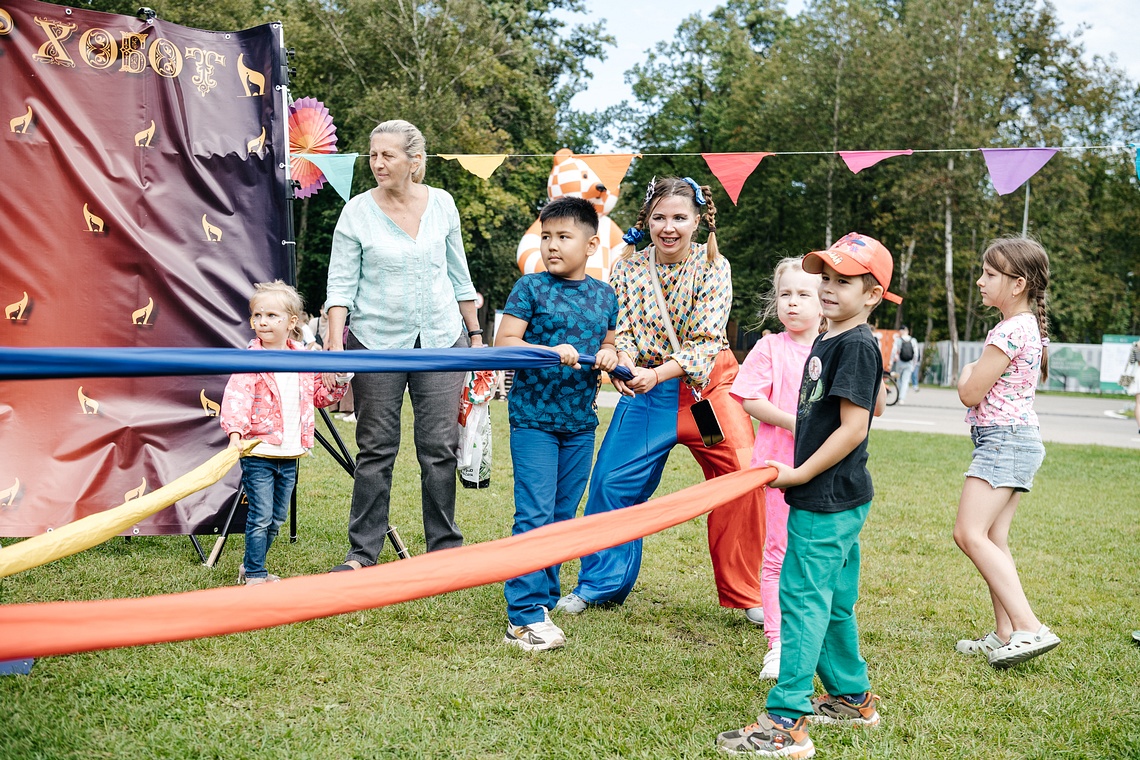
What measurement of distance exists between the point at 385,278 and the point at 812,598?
105 inches

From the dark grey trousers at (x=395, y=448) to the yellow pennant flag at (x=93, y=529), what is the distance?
2.42ft

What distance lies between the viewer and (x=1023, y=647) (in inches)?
151

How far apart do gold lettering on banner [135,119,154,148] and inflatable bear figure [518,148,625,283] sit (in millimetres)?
8550

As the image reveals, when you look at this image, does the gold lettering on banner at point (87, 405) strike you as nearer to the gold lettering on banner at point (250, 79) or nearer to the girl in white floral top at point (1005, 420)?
the gold lettering on banner at point (250, 79)

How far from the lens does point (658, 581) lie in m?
5.21

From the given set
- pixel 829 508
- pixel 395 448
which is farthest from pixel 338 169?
pixel 829 508

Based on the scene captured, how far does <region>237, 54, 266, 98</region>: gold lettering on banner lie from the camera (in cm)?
538

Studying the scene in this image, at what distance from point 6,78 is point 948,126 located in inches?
1260

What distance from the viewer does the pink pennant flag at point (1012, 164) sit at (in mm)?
7789

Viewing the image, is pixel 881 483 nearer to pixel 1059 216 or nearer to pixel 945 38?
pixel 945 38

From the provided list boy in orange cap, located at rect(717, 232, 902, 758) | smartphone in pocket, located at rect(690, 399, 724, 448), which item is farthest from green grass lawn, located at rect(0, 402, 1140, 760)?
smartphone in pocket, located at rect(690, 399, 724, 448)

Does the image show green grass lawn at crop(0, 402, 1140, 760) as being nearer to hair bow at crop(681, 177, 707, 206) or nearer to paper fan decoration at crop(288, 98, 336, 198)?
hair bow at crop(681, 177, 707, 206)

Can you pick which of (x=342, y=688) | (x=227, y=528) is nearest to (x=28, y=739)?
(x=342, y=688)

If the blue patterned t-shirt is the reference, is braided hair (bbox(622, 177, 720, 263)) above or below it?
above
